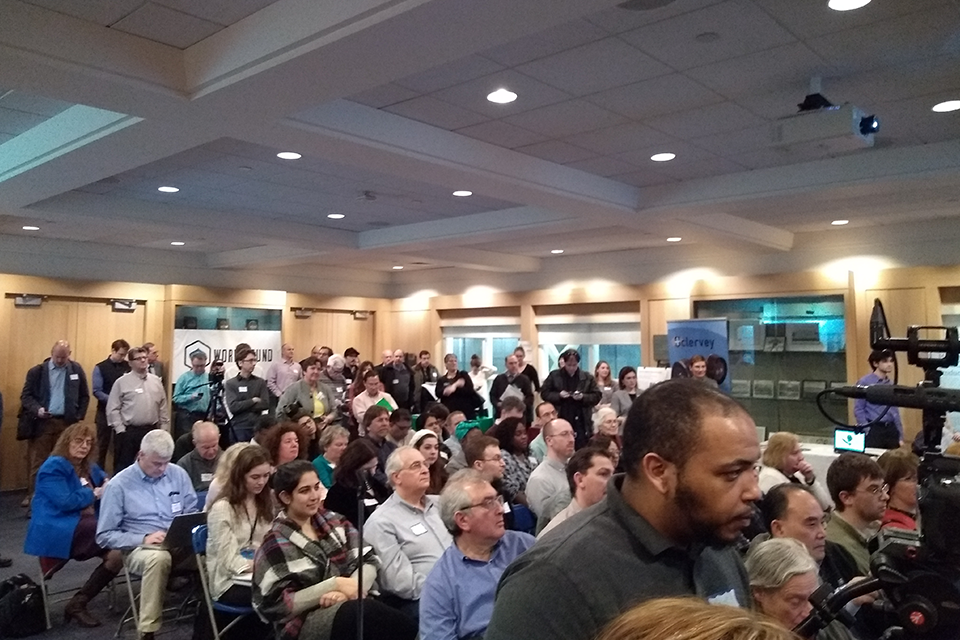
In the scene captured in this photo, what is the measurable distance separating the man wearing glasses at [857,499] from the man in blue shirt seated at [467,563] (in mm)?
1351

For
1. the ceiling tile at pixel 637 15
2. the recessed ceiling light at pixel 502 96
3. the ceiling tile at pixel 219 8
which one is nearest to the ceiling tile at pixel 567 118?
the recessed ceiling light at pixel 502 96

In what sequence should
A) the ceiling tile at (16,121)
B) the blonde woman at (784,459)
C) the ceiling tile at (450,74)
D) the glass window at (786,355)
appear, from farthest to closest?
the glass window at (786,355) < the ceiling tile at (16,121) < the blonde woman at (784,459) < the ceiling tile at (450,74)

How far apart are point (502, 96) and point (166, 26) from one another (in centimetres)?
179

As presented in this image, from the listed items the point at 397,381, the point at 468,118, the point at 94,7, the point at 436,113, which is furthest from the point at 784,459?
the point at 397,381

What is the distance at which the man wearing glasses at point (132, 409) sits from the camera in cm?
758

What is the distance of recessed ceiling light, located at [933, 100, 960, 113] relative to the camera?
14.1 feet

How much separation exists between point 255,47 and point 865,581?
3.05 m

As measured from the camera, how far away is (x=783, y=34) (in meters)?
3.38

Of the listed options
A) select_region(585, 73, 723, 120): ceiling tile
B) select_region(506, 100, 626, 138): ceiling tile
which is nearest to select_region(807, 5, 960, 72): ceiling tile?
select_region(585, 73, 723, 120): ceiling tile

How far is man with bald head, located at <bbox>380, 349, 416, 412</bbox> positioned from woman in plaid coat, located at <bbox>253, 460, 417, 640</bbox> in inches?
229

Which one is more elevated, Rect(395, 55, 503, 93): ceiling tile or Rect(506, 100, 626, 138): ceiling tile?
Rect(395, 55, 503, 93): ceiling tile

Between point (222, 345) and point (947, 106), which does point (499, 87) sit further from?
point (222, 345)

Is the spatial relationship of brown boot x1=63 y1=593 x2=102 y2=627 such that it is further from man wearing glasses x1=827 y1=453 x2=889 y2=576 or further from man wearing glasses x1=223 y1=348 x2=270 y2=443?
man wearing glasses x1=827 y1=453 x2=889 y2=576

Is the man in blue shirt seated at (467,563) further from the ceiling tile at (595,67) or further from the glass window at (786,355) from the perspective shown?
the glass window at (786,355)
